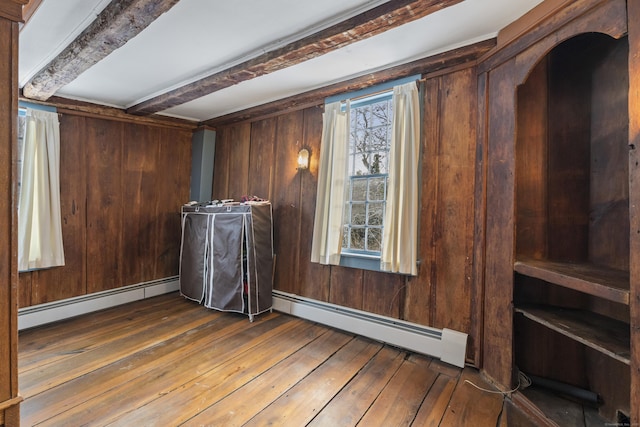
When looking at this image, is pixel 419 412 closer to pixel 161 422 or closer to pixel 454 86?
pixel 161 422

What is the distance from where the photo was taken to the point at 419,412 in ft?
5.33

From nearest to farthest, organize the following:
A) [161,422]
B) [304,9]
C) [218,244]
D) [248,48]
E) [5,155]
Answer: [5,155] < [161,422] < [304,9] < [248,48] < [218,244]

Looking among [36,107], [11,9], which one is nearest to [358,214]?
[11,9]

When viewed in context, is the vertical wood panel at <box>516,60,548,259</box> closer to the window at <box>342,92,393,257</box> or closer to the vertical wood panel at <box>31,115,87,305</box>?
the window at <box>342,92,393,257</box>

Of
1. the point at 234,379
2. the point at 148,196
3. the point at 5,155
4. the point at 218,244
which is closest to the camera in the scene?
the point at 5,155

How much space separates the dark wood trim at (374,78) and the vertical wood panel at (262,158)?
126 mm

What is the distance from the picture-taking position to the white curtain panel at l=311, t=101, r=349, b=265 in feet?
8.55

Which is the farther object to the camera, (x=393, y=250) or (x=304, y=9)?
(x=393, y=250)

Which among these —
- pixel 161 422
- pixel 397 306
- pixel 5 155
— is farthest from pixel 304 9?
pixel 161 422

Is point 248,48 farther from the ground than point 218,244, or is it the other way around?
point 248,48

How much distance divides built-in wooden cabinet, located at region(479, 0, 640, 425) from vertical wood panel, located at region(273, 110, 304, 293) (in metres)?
1.82

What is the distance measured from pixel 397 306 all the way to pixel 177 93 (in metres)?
2.87

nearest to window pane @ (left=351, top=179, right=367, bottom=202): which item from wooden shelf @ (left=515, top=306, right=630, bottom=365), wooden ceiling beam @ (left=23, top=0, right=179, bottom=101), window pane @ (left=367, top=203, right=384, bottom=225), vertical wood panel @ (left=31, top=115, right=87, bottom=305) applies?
window pane @ (left=367, top=203, right=384, bottom=225)

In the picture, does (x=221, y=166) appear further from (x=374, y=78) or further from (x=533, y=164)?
(x=533, y=164)
